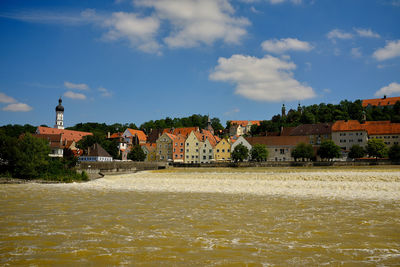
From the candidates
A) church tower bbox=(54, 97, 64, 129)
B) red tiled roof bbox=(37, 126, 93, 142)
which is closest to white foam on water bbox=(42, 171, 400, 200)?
red tiled roof bbox=(37, 126, 93, 142)

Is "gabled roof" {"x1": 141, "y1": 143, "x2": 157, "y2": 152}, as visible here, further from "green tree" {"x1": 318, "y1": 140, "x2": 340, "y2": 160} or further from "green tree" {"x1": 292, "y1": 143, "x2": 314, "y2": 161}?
"green tree" {"x1": 318, "y1": 140, "x2": 340, "y2": 160}

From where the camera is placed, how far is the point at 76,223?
13078mm

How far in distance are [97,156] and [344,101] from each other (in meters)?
128

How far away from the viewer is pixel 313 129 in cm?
11300

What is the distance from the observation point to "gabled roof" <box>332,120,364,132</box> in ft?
333

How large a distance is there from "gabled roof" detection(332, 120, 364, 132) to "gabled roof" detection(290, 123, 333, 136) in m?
4.32

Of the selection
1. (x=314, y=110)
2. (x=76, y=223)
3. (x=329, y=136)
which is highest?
(x=314, y=110)

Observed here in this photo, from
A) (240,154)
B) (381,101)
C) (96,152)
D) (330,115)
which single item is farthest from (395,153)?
(381,101)

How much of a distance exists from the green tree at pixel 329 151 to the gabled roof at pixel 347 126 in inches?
968

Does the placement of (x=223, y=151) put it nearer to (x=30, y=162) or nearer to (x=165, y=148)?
(x=165, y=148)

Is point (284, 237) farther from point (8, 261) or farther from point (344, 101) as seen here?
point (344, 101)

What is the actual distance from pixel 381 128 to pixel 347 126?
9.54 m

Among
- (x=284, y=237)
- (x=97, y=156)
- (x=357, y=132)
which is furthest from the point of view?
(x=357, y=132)

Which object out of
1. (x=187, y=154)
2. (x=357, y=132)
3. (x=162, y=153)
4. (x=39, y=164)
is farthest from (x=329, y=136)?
(x=39, y=164)
